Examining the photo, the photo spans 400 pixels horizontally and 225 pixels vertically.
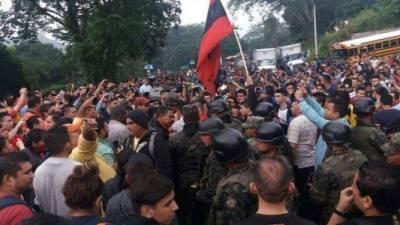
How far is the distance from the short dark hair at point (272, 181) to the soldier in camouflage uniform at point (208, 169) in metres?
1.50

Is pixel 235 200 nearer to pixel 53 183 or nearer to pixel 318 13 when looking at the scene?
pixel 53 183

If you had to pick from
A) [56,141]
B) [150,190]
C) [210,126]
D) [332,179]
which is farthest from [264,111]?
[150,190]

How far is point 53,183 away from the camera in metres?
4.17

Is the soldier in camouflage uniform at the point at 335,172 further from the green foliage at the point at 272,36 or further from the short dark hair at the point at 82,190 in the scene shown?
the green foliage at the point at 272,36

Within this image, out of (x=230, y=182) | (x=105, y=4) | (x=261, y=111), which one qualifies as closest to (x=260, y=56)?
(x=105, y=4)

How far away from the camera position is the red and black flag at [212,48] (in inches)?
337

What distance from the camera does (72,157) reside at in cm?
461

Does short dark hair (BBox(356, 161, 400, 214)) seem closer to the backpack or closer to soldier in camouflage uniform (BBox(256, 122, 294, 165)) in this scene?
soldier in camouflage uniform (BBox(256, 122, 294, 165))

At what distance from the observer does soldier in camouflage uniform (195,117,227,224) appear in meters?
4.36

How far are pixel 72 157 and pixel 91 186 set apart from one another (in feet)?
5.30

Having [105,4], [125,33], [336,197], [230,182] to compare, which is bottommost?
[336,197]

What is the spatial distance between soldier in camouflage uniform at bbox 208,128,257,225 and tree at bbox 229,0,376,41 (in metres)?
58.8

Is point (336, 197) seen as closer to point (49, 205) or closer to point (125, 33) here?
point (49, 205)

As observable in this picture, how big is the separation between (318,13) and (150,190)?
61.6m
